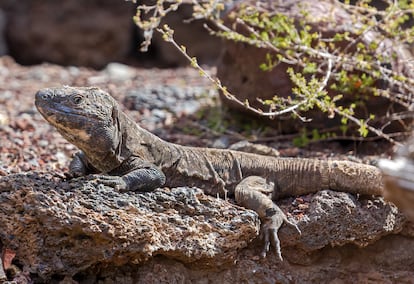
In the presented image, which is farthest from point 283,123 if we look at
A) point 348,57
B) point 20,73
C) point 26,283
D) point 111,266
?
point 20,73

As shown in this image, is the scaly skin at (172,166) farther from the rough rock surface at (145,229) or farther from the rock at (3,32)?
the rock at (3,32)

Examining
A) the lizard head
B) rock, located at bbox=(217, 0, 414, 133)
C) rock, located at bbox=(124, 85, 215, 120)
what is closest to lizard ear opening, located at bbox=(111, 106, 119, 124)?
the lizard head

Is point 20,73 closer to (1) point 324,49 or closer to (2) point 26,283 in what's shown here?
(1) point 324,49

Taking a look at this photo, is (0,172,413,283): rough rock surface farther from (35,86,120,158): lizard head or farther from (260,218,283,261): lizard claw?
(35,86,120,158): lizard head

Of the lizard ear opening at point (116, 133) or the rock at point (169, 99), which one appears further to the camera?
the rock at point (169, 99)

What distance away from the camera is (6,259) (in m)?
4.00

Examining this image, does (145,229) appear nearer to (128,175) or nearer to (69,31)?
(128,175)

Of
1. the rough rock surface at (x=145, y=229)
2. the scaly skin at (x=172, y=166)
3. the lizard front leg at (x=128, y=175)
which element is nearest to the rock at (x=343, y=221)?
the rough rock surface at (x=145, y=229)

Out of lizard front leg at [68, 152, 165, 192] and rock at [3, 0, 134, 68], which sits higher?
lizard front leg at [68, 152, 165, 192]

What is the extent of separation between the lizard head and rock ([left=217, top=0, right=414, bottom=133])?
2003 millimetres

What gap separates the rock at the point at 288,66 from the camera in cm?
628

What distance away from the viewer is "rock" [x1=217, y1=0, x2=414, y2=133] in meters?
6.28

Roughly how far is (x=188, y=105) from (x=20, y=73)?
319 centimetres

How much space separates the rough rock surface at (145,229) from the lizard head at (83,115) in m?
0.33
